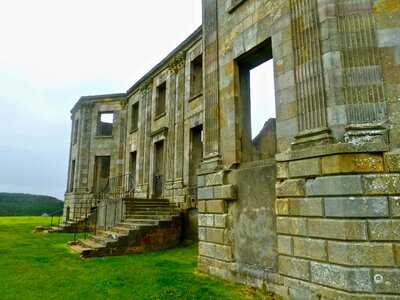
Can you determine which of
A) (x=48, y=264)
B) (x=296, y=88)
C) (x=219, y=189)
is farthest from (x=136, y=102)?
(x=296, y=88)

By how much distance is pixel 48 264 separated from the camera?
27.3 feet

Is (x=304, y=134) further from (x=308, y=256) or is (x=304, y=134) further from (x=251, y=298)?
(x=251, y=298)

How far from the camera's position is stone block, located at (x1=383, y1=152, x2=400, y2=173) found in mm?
4355

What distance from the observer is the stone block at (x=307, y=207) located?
4.71 meters

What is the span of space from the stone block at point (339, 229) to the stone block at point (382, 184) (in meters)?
0.46

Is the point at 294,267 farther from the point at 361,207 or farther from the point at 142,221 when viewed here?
the point at 142,221

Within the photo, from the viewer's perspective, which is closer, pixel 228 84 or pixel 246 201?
pixel 246 201

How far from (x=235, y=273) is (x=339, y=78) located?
411cm

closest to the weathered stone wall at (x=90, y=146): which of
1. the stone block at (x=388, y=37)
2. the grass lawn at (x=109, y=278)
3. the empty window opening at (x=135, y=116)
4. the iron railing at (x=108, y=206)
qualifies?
the iron railing at (x=108, y=206)

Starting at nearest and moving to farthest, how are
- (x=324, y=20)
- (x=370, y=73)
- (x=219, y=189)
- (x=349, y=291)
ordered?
Answer: (x=349, y=291)
(x=370, y=73)
(x=324, y=20)
(x=219, y=189)

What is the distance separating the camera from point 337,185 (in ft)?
14.7

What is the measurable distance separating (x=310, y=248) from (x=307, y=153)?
1.42m

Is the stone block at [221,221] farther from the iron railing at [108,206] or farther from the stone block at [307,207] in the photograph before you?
the iron railing at [108,206]

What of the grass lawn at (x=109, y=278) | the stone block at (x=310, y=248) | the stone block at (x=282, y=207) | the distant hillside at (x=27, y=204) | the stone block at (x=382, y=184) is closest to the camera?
the stone block at (x=382, y=184)
